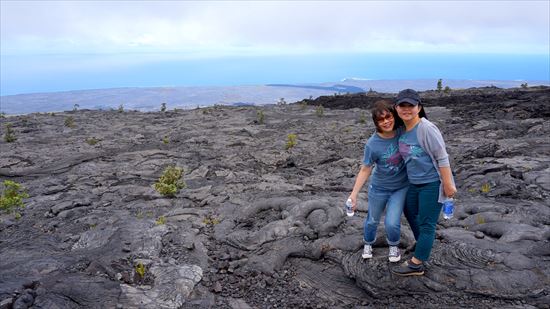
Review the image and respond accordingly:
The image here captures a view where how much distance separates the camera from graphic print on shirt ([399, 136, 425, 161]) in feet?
19.5

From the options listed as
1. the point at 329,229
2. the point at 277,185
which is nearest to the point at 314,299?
the point at 329,229

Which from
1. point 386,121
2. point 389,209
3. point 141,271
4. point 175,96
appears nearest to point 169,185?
point 141,271

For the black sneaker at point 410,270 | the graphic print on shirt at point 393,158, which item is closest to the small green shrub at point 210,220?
the black sneaker at point 410,270

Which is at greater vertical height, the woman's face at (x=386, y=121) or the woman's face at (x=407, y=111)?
the woman's face at (x=407, y=111)

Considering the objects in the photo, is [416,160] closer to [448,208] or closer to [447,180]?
[447,180]

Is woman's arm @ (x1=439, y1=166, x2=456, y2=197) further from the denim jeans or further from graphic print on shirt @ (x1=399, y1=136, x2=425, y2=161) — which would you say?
graphic print on shirt @ (x1=399, y1=136, x2=425, y2=161)

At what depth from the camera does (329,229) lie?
8.70m

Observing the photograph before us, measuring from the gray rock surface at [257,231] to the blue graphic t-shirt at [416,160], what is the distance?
72.4 inches

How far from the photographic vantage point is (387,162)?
20.7 ft

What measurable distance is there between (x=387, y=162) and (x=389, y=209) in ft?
2.58

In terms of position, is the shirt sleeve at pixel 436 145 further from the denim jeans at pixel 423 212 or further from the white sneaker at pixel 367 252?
the white sneaker at pixel 367 252

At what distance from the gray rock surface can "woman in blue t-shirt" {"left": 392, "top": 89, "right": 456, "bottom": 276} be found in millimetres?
1203

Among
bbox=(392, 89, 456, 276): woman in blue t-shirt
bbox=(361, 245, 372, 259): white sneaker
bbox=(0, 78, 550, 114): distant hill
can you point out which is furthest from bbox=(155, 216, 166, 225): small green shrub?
bbox=(0, 78, 550, 114): distant hill

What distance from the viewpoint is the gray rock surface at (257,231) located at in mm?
6773
